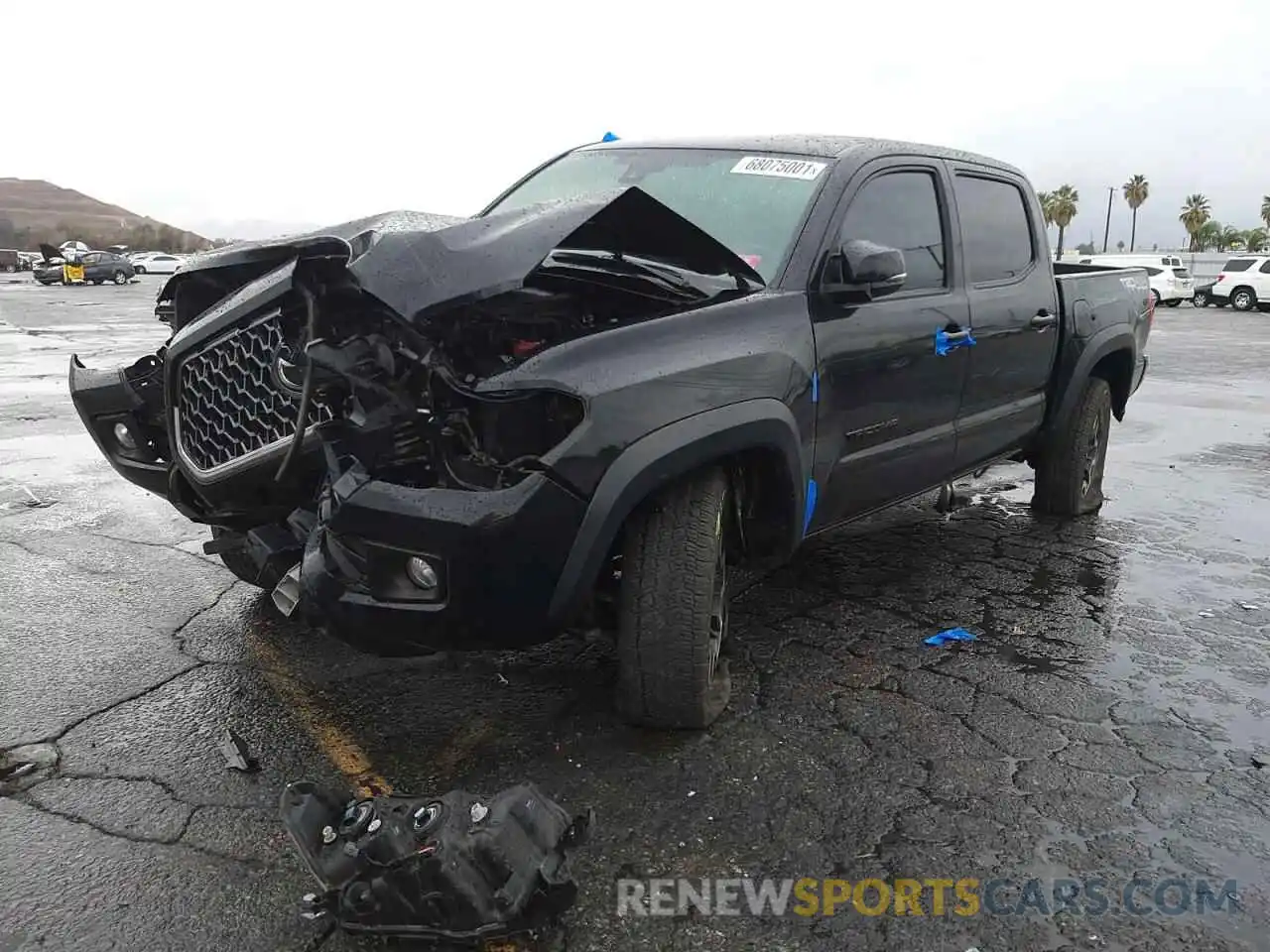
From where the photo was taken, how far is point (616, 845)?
8.60 feet

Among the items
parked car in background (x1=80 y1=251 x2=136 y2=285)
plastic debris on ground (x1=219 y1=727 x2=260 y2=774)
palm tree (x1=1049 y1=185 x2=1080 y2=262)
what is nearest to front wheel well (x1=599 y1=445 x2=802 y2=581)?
plastic debris on ground (x1=219 y1=727 x2=260 y2=774)

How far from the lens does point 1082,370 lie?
5328 mm

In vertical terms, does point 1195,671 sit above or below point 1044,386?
below

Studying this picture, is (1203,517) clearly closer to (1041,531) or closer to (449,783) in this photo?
(1041,531)

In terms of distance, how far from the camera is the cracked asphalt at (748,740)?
2391 millimetres

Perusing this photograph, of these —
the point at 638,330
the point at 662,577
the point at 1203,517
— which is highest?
Result: the point at 638,330


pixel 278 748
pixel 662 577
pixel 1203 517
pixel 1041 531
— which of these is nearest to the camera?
pixel 662 577

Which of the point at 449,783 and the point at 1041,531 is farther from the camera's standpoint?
the point at 1041,531

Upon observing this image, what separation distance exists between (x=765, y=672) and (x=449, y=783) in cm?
133

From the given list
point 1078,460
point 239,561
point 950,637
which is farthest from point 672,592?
point 1078,460

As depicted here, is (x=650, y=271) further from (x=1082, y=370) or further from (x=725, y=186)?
(x=1082, y=370)

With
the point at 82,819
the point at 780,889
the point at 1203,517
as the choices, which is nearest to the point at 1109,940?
the point at 780,889

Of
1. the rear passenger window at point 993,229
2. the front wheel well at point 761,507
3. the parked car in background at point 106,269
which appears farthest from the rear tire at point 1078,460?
the parked car in background at point 106,269

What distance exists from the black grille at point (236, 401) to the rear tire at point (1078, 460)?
165 inches
